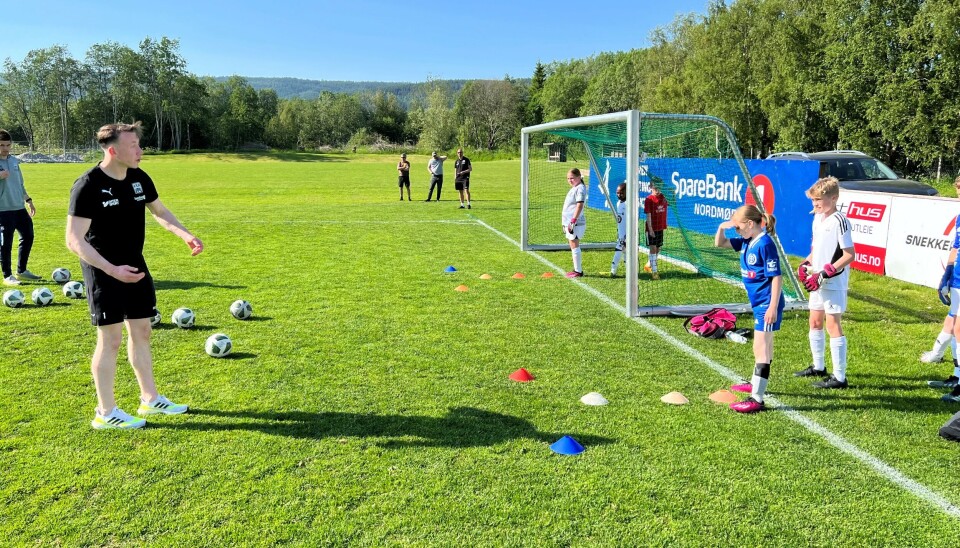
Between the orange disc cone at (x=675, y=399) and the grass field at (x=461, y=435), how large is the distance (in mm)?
104

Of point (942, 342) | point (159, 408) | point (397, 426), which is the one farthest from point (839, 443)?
point (159, 408)

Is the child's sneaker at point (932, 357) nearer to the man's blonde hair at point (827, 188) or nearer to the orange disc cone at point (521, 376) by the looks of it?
the man's blonde hair at point (827, 188)

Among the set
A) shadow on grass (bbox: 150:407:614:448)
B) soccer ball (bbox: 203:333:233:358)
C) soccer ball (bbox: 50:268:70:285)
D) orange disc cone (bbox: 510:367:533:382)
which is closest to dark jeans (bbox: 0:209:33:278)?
soccer ball (bbox: 50:268:70:285)

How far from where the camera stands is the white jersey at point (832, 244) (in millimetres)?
5133

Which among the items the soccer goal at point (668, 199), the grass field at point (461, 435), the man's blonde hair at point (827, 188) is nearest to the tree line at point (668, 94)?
the soccer goal at point (668, 199)

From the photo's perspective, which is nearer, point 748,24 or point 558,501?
point 558,501

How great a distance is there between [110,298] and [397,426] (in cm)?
205

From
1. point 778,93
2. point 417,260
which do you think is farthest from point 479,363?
point 778,93

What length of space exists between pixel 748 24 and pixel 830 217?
42.4 m

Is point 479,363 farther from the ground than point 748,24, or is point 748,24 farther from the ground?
point 748,24

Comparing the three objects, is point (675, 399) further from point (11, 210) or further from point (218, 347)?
point (11, 210)

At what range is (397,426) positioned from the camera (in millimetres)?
4523

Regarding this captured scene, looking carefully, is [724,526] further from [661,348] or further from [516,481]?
[661,348]

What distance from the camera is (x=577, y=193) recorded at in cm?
1024
